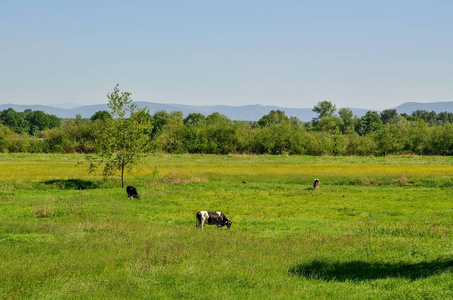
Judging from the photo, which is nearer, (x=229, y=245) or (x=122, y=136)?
(x=229, y=245)

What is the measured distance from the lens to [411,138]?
104375mm

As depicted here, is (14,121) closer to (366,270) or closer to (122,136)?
(122,136)

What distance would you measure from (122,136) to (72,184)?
23.1 feet

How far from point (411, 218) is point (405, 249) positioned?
10.9m

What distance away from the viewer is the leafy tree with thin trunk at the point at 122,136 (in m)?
49.2

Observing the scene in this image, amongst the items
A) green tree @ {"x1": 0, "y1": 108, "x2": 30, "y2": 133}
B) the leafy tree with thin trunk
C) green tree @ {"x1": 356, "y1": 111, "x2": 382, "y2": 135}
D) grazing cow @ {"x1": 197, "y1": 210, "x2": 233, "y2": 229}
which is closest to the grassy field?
grazing cow @ {"x1": 197, "y1": 210, "x2": 233, "y2": 229}

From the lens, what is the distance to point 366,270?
647 inches

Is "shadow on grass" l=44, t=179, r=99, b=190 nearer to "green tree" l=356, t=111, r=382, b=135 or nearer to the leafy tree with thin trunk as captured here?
the leafy tree with thin trunk

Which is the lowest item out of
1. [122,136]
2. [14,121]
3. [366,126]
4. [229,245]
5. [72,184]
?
[72,184]

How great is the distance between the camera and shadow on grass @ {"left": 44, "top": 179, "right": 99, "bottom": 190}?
4705 cm

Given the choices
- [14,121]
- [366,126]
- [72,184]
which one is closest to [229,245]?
[72,184]

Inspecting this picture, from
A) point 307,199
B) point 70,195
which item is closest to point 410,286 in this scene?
point 307,199

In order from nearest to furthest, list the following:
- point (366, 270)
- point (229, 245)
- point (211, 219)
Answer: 1. point (366, 270)
2. point (229, 245)
3. point (211, 219)

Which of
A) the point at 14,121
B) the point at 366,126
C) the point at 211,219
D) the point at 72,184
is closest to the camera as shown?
the point at 211,219
